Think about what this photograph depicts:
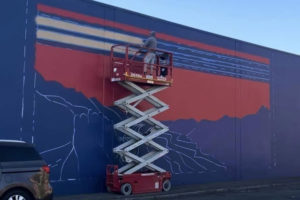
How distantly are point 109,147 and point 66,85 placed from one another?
2687mm

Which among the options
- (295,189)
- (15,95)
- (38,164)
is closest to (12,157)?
(38,164)

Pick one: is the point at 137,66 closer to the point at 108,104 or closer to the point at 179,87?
the point at 108,104

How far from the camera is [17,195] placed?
10164 millimetres

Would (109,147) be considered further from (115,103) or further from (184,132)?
(184,132)

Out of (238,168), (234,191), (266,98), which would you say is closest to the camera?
(234,191)

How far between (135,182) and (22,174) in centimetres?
554

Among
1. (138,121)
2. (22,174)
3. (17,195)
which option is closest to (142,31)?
(138,121)

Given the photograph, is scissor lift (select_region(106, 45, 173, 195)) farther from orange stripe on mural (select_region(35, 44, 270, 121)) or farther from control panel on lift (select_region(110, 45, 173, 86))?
orange stripe on mural (select_region(35, 44, 270, 121))

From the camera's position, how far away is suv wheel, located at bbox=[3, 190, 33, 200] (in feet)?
32.8

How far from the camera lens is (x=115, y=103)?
15570 millimetres

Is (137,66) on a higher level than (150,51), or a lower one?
lower

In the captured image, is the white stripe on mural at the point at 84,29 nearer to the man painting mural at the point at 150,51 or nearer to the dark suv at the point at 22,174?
the man painting mural at the point at 150,51

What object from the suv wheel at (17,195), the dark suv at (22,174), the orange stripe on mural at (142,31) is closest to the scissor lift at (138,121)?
the orange stripe on mural at (142,31)

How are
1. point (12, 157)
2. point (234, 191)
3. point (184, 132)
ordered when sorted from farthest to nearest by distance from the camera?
point (184, 132)
point (234, 191)
point (12, 157)
